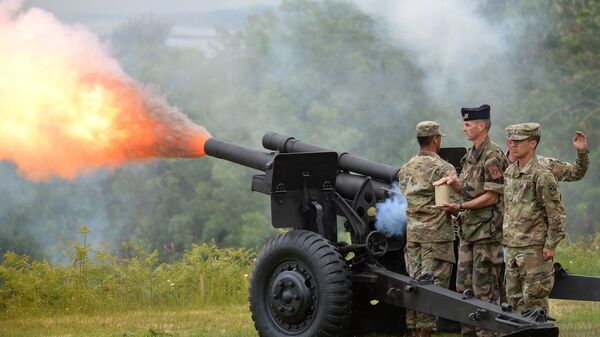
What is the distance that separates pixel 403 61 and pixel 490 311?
2478 centimetres

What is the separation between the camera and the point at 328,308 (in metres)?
9.33

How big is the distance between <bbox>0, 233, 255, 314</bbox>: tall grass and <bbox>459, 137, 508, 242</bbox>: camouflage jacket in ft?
14.8

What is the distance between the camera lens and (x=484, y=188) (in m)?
9.27

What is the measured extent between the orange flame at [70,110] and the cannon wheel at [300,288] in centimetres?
257

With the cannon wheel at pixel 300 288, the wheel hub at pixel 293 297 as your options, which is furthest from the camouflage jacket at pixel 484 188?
the wheel hub at pixel 293 297

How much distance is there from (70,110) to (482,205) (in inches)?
197

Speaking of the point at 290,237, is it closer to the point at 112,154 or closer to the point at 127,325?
the point at 127,325

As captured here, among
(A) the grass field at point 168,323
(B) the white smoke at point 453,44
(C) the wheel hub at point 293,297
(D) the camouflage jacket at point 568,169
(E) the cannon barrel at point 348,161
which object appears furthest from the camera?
(B) the white smoke at point 453,44

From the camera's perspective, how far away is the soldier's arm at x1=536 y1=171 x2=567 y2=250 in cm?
862

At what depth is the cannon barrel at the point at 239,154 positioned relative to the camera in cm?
1083

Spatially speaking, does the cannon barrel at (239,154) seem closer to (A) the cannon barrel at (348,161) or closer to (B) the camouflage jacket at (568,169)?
(A) the cannon barrel at (348,161)

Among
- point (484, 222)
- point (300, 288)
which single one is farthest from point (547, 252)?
point (300, 288)

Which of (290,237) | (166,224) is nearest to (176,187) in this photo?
(166,224)

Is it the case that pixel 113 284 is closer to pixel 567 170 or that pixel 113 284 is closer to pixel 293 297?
pixel 293 297
